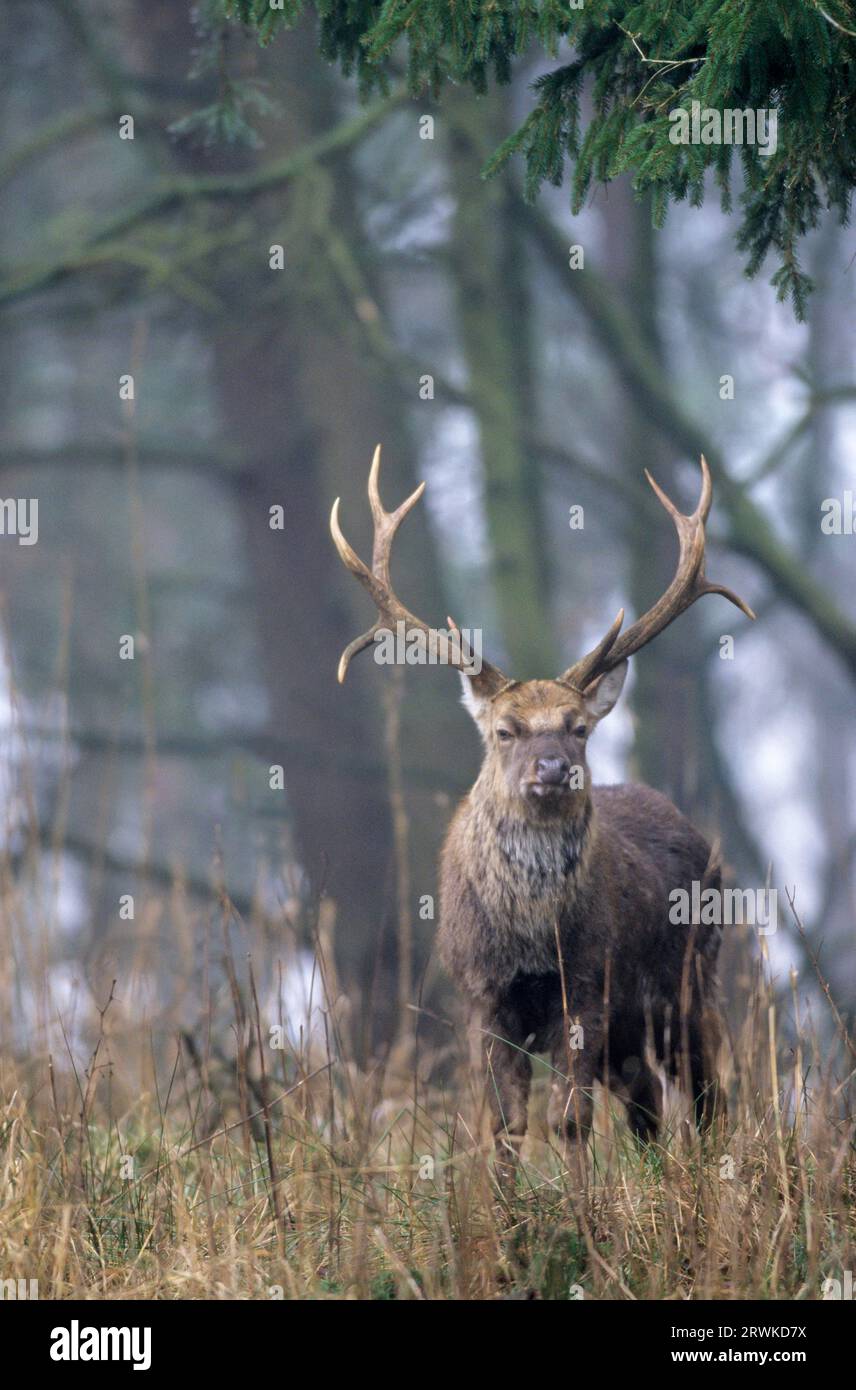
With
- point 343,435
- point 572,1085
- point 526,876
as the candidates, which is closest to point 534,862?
point 526,876

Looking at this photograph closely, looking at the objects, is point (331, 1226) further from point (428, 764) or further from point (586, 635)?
point (586, 635)

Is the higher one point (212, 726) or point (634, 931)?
point (212, 726)

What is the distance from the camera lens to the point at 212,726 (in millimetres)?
16594

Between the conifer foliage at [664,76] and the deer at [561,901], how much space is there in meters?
0.87

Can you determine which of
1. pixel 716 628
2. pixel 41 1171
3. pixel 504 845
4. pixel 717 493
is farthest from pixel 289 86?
pixel 716 628

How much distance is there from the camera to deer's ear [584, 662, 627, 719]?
506 centimetres

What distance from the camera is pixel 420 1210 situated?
3801 millimetres

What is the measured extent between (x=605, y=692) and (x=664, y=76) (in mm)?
1957

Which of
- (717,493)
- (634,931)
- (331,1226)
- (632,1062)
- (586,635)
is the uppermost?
(586,635)

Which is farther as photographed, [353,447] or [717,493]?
[353,447]

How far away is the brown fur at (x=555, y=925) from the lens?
463 centimetres

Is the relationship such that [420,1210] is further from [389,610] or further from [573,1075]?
[389,610]

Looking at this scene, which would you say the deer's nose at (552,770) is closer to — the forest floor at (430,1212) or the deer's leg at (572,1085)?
the deer's leg at (572,1085)

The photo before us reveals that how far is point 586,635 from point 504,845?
39.3 feet
